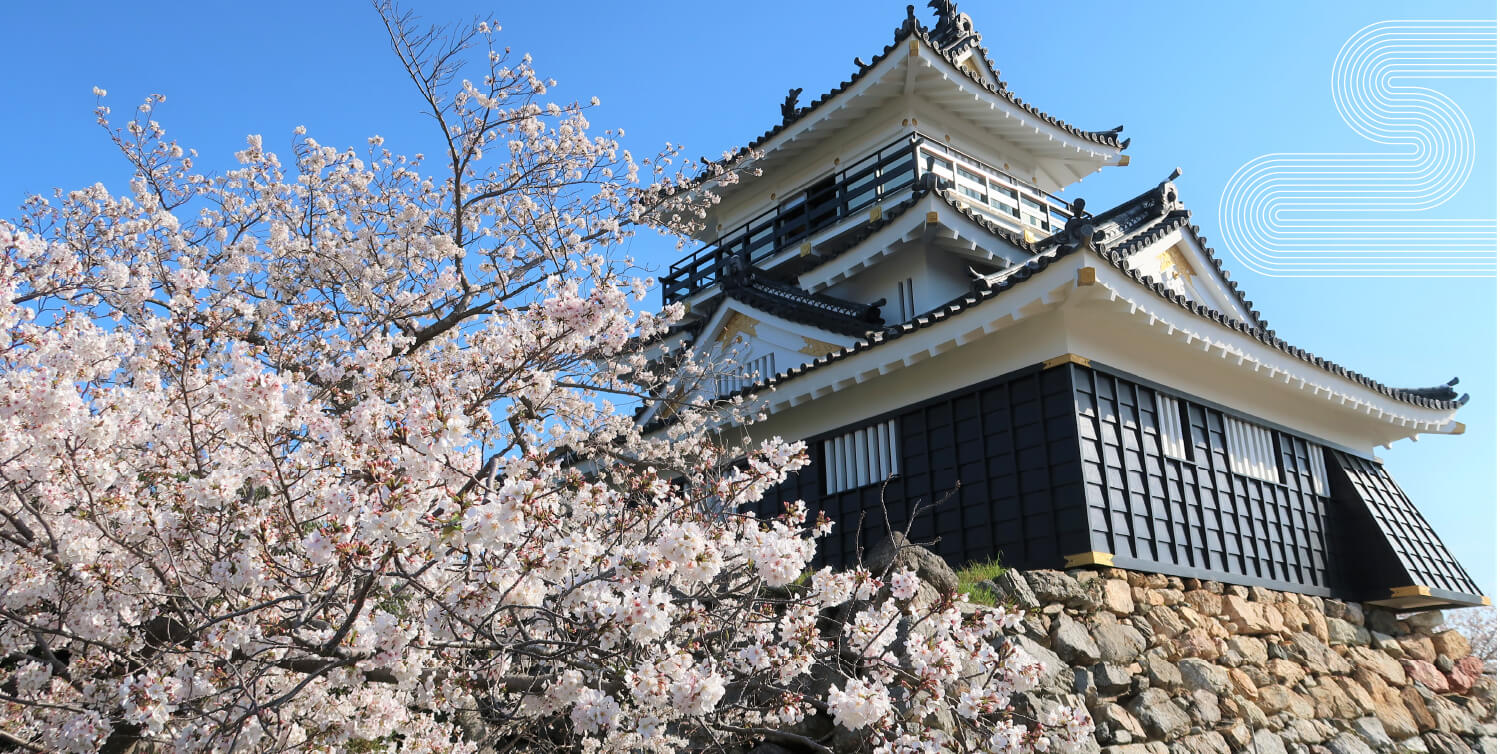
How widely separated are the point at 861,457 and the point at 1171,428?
3.12 m

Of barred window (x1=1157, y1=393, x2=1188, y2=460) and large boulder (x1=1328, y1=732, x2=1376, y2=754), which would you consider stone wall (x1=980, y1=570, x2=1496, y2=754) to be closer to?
large boulder (x1=1328, y1=732, x2=1376, y2=754)

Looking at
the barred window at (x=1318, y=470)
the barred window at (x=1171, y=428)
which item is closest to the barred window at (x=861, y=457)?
the barred window at (x=1171, y=428)

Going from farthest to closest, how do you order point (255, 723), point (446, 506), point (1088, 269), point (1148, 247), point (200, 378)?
point (1148, 247), point (1088, 269), point (200, 378), point (255, 723), point (446, 506)

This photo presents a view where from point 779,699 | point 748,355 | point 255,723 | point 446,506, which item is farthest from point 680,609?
point 748,355

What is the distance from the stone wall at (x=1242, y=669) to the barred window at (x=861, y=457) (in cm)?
247

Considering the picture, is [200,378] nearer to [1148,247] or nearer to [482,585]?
[482,585]

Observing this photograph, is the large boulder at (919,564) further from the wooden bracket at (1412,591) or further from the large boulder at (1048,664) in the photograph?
the wooden bracket at (1412,591)

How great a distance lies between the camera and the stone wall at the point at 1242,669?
6.99 meters

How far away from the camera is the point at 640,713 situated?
4383 millimetres

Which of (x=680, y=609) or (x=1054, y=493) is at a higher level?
(x=1054, y=493)

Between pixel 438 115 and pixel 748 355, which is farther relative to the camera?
pixel 748 355

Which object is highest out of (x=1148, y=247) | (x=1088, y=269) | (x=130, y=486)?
(x=1148, y=247)

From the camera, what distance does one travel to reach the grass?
6.85 metres

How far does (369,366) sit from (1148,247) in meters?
9.74
